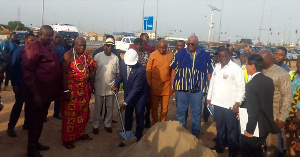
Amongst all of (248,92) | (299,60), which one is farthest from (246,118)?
(299,60)

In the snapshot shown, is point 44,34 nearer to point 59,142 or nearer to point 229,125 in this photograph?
point 59,142

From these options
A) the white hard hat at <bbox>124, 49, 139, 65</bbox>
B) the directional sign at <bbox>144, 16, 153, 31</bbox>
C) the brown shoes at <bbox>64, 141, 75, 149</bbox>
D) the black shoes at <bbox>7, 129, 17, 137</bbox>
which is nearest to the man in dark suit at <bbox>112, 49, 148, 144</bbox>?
the white hard hat at <bbox>124, 49, 139, 65</bbox>

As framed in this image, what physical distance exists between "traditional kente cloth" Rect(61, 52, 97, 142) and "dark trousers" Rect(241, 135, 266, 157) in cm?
267

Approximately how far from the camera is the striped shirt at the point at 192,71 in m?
4.93

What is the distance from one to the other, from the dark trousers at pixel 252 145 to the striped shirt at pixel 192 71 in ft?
5.39

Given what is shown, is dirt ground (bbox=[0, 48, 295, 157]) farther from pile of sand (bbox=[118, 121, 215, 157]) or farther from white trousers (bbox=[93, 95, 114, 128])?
pile of sand (bbox=[118, 121, 215, 157])

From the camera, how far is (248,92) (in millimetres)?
3320

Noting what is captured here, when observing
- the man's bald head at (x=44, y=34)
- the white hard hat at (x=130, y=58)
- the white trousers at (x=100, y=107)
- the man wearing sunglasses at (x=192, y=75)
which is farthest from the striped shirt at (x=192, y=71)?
the man's bald head at (x=44, y=34)

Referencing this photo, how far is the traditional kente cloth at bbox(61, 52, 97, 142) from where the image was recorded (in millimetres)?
4441

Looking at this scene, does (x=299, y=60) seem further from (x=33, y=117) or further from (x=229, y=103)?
(x=33, y=117)

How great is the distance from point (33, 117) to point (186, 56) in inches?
110

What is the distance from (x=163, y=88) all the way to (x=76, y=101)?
1.75 metres

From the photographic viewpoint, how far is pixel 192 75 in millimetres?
4926

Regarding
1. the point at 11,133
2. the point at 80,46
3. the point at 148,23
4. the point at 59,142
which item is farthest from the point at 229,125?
the point at 148,23
